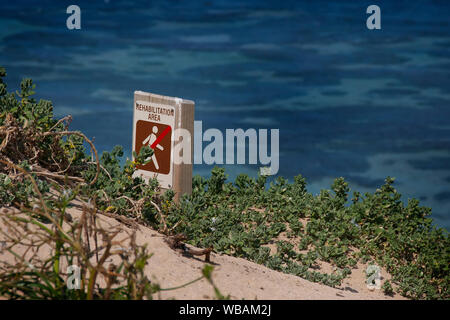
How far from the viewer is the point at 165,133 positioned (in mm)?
8648

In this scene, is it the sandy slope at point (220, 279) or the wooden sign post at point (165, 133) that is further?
the wooden sign post at point (165, 133)

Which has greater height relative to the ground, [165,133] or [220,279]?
[165,133]

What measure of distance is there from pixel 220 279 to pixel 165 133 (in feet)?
13.2

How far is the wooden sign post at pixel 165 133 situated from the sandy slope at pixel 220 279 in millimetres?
2777

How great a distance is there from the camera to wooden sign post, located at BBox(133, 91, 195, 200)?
27.9 feet

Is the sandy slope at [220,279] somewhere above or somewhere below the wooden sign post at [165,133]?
below

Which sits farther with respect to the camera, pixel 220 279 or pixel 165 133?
pixel 165 133

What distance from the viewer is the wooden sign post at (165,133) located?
8.51 meters

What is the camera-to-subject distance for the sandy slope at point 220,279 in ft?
15.1

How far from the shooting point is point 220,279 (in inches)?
193

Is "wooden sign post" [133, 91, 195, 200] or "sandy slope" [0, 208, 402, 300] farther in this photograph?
"wooden sign post" [133, 91, 195, 200]

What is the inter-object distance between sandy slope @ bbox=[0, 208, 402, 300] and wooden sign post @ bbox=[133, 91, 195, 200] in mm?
2777

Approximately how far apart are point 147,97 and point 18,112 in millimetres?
1969
